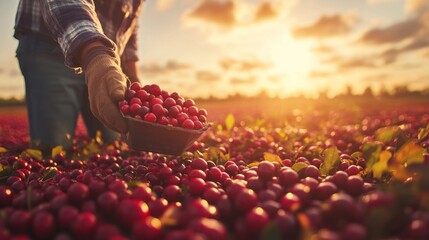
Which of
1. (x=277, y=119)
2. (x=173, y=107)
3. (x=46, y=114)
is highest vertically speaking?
(x=173, y=107)

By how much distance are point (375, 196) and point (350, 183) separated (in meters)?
0.41

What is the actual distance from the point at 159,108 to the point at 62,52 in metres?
2.93

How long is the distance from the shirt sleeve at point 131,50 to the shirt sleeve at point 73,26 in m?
2.24

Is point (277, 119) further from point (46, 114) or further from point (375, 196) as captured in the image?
point (375, 196)

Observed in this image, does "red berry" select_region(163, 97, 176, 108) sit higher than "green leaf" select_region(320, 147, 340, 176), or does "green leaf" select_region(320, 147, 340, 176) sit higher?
"red berry" select_region(163, 97, 176, 108)

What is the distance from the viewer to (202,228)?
3.93 feet

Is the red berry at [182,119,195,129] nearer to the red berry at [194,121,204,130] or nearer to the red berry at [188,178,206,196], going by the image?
the red berry at [194,121,204,130]

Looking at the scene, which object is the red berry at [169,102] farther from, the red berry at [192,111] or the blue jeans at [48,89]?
the blue jeans at [48,89]

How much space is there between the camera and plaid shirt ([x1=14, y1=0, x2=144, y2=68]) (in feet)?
10.5

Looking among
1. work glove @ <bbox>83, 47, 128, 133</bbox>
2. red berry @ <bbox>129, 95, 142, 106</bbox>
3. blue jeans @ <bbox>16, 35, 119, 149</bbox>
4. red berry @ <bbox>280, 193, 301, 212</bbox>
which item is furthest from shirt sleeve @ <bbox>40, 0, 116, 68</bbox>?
red berry @ <bbox>280, 193, 301, 212</bbox>

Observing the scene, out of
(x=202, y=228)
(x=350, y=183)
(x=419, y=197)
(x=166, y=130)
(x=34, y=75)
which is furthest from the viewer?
(x=34, y=75)

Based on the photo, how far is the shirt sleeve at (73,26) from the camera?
10.3ft

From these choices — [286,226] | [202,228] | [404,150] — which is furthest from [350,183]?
[202,228]

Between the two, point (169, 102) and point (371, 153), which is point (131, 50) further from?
point (371, 153)
